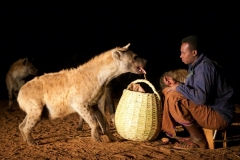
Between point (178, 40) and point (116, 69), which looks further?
point (178, 40)

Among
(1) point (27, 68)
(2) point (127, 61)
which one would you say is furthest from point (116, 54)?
(1) point (27, 68)

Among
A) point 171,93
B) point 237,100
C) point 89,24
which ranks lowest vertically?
point 237,100

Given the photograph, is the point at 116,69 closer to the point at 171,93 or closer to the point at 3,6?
the point at 171,93

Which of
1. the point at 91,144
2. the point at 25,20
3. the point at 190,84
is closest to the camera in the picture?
the point at 190,84

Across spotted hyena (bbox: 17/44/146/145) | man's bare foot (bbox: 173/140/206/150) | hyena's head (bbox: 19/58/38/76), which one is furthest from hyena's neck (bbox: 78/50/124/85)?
hyena's head (bbox: 19/58/38/76)

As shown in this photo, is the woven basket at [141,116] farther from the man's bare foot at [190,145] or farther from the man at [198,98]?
the man's bare foot at [190,145]

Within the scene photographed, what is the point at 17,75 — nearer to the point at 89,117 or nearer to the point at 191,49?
the point at 89,117

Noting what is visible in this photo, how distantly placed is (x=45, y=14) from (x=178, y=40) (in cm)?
818

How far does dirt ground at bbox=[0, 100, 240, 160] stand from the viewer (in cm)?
341

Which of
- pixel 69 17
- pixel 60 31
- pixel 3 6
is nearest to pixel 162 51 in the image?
pixel 60 31

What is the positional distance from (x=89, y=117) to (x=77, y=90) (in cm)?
33

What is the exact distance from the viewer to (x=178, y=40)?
19266 mm

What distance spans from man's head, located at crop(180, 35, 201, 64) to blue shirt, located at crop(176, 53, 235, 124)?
0.16 ft

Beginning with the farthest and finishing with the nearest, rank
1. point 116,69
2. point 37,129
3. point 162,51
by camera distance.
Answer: point 162,51 < point 37,129 < point 116,69
